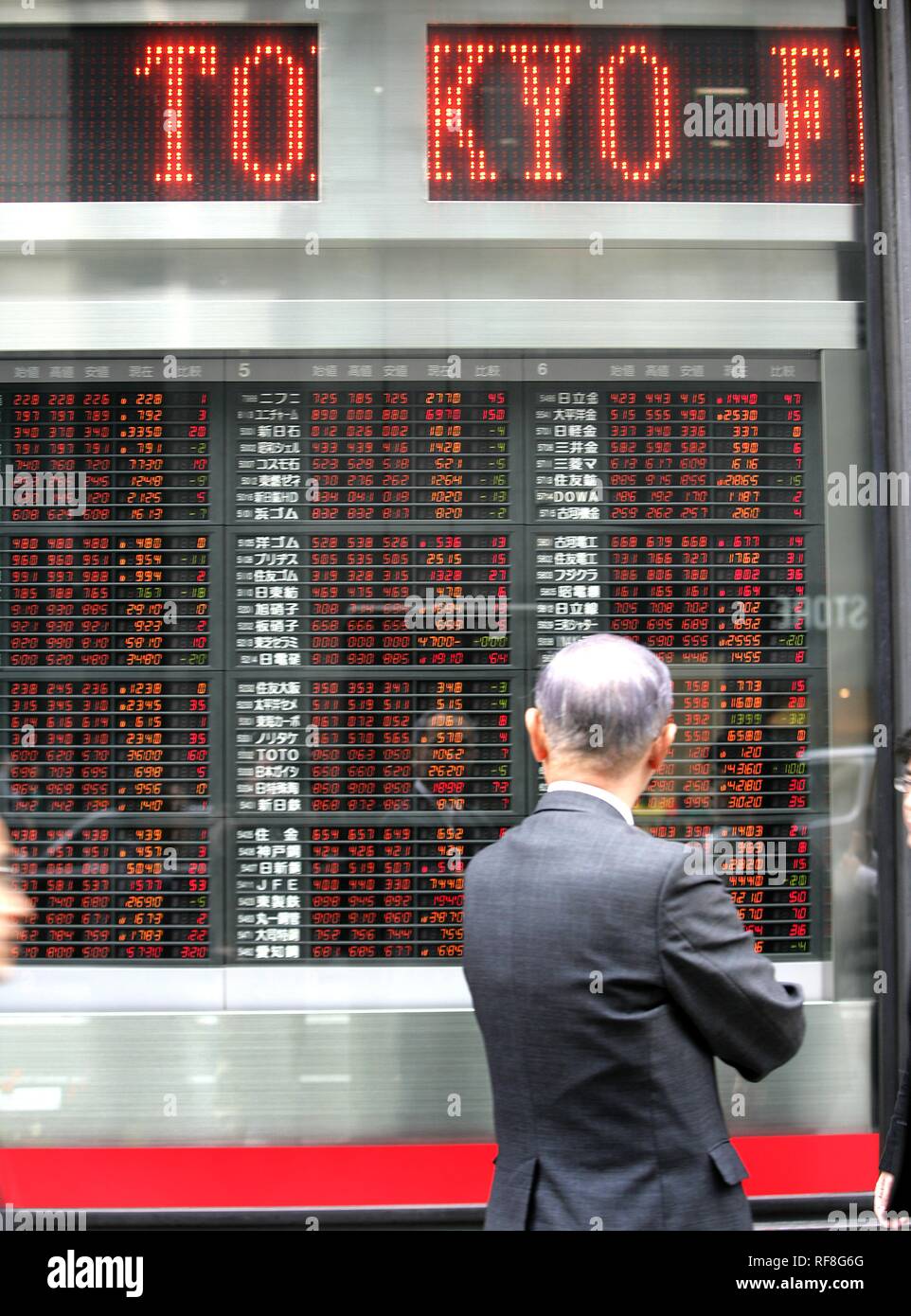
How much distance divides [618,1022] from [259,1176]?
Answer: 2338mm

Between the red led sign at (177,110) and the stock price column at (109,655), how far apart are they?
64 cm

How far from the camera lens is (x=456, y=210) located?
12.6 feet

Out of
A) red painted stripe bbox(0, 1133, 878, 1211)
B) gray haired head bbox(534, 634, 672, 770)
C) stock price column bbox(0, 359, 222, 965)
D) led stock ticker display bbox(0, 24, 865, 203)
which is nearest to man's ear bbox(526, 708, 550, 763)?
gray haired head bbox(534, 634, 672, 770)

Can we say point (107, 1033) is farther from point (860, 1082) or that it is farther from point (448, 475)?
point (860, 1082)

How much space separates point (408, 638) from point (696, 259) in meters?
1.65

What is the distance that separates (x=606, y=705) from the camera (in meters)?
1.96

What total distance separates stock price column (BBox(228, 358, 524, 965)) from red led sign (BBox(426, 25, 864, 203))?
73 cm

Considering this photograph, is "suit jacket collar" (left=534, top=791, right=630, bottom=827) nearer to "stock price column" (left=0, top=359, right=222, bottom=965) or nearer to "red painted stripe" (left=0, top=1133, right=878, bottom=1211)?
"stock price column" (left=0, top=359, right=222, bottom=965)

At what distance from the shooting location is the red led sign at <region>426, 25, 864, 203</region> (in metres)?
3.87

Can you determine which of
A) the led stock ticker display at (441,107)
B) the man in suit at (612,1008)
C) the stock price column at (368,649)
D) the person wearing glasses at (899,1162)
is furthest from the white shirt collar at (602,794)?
the led stock ticker display at (441,107)

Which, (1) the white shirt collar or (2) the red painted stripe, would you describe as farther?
(2) the red painted stripe
